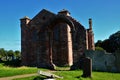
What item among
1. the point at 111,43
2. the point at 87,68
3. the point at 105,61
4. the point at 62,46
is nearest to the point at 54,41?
the point at 62,46

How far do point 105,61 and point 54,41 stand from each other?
53.2ft

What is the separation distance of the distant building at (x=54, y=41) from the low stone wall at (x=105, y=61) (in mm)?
7837

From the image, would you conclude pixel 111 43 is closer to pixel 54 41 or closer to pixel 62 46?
pixel 54 41

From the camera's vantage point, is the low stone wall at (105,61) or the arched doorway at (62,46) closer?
the low stone wall at (105,61)

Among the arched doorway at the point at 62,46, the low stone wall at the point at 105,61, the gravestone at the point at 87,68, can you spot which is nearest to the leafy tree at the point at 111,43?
the arched doorway at the point at 62,46

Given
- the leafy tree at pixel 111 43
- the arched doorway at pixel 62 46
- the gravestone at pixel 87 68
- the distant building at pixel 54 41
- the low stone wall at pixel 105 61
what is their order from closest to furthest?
the gravestone at pixel 87 68 < the low stone wall at pixel 105 61 < the distant building at pixel 54 41 < the arched doorway at pixel 62 46 < the leafy tree at pixel 111 43

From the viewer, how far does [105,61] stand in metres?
27.1

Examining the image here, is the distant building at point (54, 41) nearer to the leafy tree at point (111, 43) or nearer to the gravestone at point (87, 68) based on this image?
the gravestone at point (87, 68)

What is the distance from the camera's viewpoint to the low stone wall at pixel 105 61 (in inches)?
1038

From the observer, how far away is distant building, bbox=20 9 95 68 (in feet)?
119

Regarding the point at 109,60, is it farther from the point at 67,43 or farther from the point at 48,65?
the point at 67,43

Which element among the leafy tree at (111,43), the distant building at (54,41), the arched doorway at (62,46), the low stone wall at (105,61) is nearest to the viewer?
the low stone wall at (105,61)

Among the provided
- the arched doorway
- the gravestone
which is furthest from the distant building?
the gravestone

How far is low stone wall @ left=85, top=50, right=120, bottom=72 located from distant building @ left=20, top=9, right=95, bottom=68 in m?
7.84
